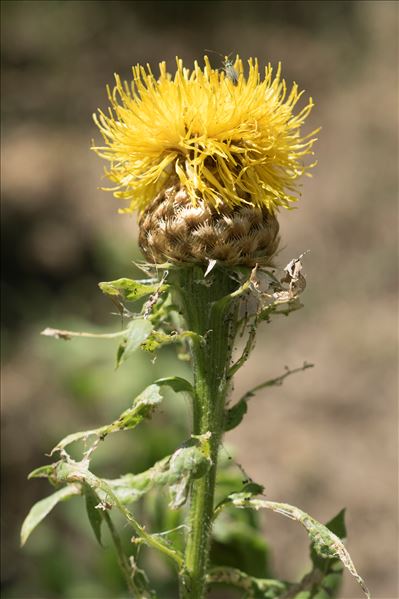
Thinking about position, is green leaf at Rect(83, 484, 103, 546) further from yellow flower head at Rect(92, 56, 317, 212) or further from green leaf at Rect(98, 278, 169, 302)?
yellow flower head at Rect(92, 56, 317, 212)

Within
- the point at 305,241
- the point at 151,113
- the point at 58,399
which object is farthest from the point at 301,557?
the point at 151,113

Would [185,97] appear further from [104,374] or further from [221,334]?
[104,374]

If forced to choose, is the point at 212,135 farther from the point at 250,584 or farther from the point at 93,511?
the point at 250,584

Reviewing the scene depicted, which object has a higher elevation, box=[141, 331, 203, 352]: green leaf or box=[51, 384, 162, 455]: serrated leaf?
box=[141, 331, 203, 352]: green leaf

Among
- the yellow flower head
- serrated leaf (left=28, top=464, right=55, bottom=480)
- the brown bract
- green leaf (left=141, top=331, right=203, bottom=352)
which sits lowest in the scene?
serrated leaf (left=28, top=464, right=55, bottom=480)

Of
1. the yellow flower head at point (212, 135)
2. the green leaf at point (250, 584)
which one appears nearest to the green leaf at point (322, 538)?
the green leaf at point (250, 584)

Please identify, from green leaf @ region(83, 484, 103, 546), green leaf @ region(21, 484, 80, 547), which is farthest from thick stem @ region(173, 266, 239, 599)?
green leaf @ region(21, 484, 80, 547)

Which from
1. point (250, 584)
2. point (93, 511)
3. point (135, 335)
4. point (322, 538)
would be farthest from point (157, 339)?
point (250, 584)
